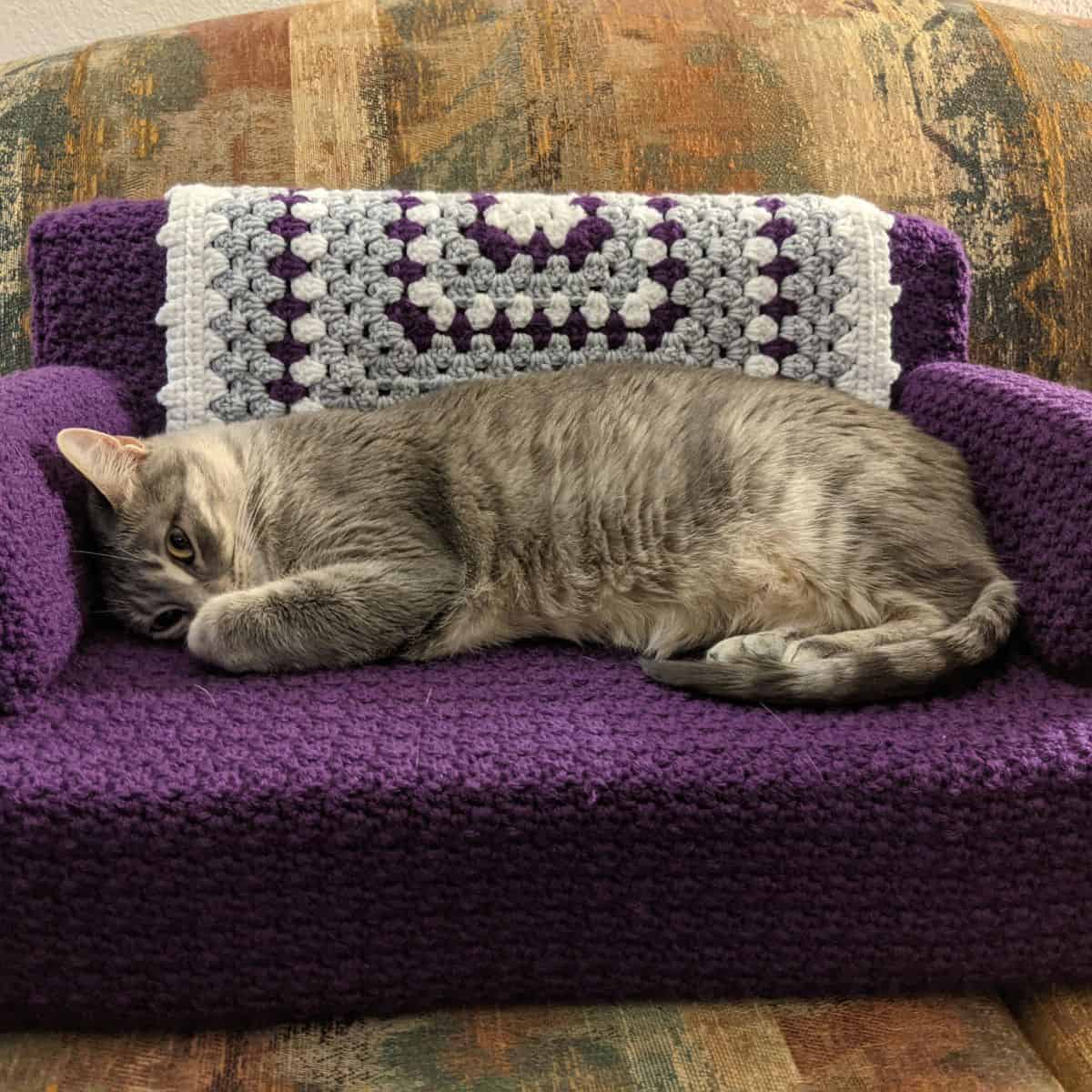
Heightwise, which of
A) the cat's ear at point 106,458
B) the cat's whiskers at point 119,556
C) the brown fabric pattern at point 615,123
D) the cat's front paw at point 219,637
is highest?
the brown fabric pattern at point 615,123

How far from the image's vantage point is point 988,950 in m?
0.91

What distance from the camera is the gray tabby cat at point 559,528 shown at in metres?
1.13

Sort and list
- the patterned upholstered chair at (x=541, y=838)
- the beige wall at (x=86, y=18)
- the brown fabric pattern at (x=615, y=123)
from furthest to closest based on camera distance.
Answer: the beige wall at (x=86, y=18) < the brown fabric pattern at (x=615, y=123) < the patterned upholstered chair at (x=541, y=838)

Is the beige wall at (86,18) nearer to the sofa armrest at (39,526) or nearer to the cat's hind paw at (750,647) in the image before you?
the sofa armrest at (39,526)

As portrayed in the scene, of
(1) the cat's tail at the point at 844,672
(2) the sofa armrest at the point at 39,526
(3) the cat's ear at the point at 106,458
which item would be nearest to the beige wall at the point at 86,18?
(2) the sofa armrest at the point at 39,526

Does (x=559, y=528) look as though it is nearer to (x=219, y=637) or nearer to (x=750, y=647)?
(x=750, y=647)

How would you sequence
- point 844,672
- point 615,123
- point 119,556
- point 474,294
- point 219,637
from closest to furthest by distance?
point 844,672, point 219,637, point 119,556, point 474,294, point 615,123

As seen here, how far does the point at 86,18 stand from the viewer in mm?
1977

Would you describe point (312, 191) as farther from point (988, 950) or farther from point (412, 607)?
point (988, 950)

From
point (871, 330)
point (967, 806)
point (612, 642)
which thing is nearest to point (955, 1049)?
point (967, 806)

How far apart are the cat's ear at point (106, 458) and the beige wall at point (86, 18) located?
1.23 m

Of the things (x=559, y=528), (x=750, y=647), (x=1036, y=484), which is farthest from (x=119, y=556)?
(x=1036, y=484)

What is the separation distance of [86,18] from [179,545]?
140 centimetres

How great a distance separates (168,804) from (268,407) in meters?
0.75
